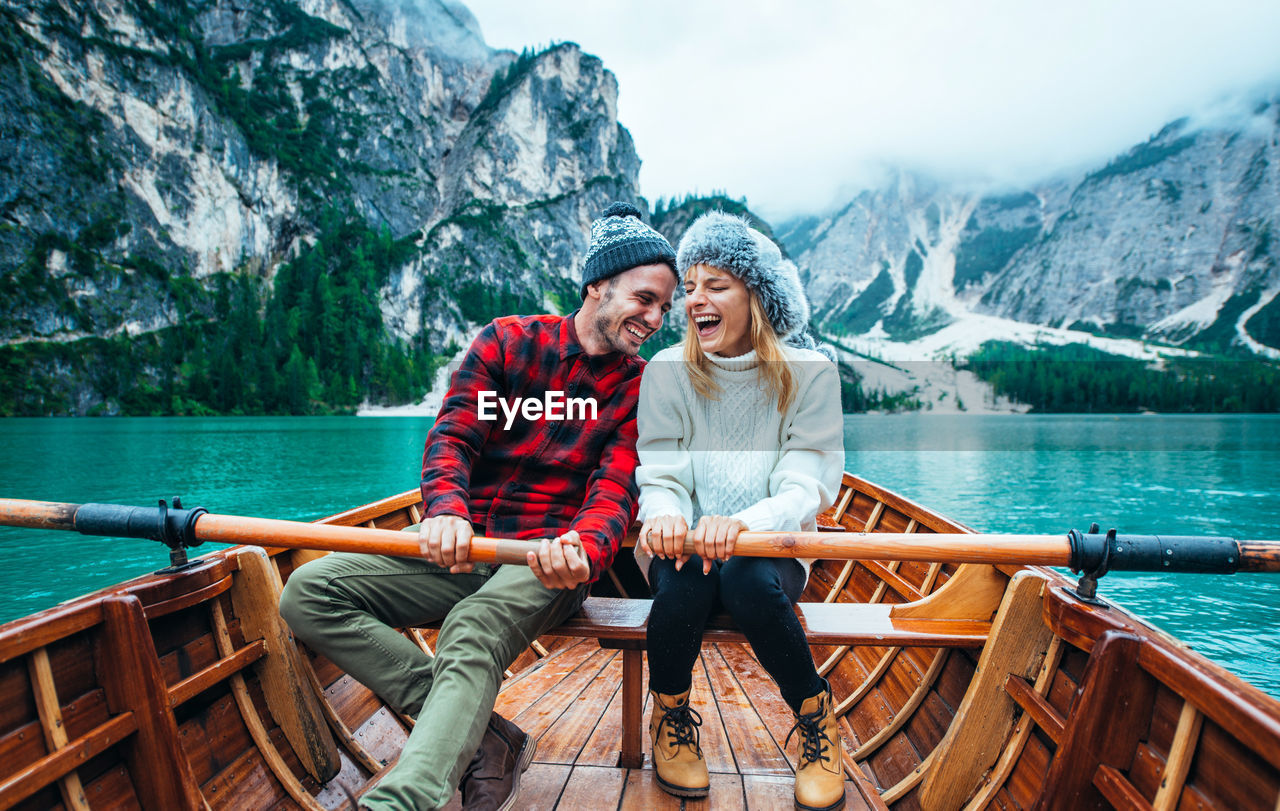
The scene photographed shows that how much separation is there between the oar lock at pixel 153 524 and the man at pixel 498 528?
0.58 m

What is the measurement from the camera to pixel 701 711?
3549 millimetres

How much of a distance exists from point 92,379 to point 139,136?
120 feet

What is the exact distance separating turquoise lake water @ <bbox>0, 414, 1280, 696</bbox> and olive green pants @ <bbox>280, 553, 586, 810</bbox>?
12.0 meters

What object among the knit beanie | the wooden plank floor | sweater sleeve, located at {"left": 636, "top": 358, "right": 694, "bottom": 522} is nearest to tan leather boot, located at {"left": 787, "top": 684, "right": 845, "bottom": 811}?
the wooden plank floor

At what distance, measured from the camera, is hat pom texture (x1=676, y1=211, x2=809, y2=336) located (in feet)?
9.62

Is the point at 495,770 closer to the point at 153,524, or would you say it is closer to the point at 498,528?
the point at 498,528

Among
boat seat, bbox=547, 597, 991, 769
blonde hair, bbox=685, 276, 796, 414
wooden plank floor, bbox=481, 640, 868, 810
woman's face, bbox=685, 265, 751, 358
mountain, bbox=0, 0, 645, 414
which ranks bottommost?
wooden plank floor, bbox=481, 640, 868, 810

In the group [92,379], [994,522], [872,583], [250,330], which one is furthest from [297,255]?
[872,583]

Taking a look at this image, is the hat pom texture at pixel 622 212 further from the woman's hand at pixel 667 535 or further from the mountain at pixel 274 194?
the mountain at pixel 274 194

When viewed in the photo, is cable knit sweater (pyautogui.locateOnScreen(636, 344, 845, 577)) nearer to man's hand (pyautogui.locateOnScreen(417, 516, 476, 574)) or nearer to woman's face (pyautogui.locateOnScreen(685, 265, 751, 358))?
woman's face (pyautogui.locateOnScreen(685, 265, 751, 358))

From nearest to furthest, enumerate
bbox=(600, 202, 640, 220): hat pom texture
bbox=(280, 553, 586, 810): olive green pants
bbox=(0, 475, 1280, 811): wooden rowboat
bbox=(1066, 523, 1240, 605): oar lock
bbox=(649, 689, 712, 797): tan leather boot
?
1. bbox=(0, 475, 1280, 811): wooden rowboat
2. bbox=(280, 553, 586, 810): olive green pants
3. bbox=(1066, 523, 1240, 605): oar lock
4. bbox=(649, 689, 712, 797): tan leather boot
5. bbox=(600, 202, 640, 220): hat pom texture

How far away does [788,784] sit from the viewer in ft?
9.21

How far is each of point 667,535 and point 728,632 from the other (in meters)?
0.59

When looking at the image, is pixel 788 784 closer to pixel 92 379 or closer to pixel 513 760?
pixel 513 760
